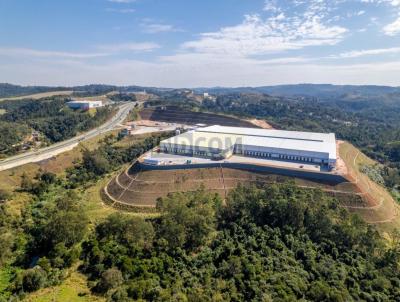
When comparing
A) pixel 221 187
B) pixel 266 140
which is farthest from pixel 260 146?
pixel 221 187

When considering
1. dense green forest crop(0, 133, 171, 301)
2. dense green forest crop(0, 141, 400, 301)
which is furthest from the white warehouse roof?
dense green forest crop(0, 133, 171, 301)

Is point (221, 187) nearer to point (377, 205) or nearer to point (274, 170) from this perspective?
point (274, 170)

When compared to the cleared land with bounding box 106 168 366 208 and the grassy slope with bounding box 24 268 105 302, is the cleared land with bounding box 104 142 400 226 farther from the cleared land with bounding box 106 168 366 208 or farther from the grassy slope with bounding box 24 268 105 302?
the grassy slope with bounding box 24 268 105 302

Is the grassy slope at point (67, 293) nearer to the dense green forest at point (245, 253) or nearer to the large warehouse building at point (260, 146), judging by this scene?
the dense green forest at point (245, 253)

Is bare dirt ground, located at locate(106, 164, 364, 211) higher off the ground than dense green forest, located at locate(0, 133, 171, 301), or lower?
higher

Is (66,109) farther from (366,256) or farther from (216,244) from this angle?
(366,256)

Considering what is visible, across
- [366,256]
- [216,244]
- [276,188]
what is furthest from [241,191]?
[366,256]

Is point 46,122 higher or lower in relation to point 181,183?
higher
